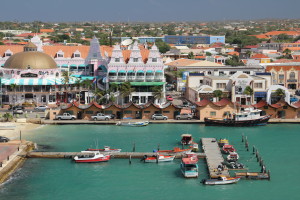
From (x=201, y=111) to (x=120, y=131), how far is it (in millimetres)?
10982

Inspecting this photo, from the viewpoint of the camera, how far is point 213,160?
49188 millimetres

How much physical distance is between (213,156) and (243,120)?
15894mm

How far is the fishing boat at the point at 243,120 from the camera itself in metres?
65.6

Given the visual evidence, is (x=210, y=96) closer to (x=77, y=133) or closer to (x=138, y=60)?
(x=138, y=60)

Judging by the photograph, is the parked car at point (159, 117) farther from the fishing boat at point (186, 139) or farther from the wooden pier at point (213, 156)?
the fishing boat at point (186, 139)

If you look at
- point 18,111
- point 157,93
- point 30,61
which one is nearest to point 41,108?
point 18,111

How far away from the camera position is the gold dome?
7794 cm

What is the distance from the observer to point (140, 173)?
47.0 metres

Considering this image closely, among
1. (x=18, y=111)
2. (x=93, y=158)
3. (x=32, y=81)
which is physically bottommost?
(x=93, y=158)

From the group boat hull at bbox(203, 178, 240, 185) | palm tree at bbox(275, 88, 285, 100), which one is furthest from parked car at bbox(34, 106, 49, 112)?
boat hull at bbox(203, 178, 240, 185)

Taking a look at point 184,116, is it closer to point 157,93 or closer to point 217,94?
point 157,93

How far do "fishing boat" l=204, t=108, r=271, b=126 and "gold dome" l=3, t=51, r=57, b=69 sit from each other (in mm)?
25456

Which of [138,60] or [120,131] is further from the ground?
[138,60]

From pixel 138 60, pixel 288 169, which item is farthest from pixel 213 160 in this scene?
pixel 138 60
